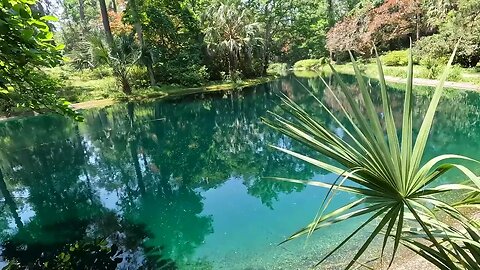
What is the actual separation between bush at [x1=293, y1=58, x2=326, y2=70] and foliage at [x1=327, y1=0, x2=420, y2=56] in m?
2.63

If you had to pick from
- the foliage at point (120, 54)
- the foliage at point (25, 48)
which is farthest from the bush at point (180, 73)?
the foliage at point (25, 48)

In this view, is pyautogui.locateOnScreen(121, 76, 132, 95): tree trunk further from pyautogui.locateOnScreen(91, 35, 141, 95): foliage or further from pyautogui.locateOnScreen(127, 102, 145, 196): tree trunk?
pyautogui.locateOnScreen(127, 102, 145, 196): tree trunk

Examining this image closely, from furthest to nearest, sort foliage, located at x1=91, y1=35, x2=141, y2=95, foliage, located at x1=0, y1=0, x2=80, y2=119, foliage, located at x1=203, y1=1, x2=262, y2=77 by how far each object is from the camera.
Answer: foliage, located at x1=203, y1=1, x2=262, y2=77 → foliage, located at x1=91, y1=35, x2=141, y2=95 → foliage, located at x1=0, y1=0, x2=80, y2=119

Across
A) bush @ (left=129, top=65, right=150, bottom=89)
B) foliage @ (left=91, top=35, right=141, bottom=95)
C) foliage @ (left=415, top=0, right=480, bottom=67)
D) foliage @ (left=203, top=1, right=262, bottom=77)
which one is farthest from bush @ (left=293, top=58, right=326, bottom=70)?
foliage @ (left=91, top=35, right=141, bottom=95)

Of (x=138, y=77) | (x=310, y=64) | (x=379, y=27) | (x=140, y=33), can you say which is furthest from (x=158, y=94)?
(x=310, y=64)

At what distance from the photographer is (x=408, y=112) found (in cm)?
166

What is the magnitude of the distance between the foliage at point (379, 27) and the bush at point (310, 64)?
8.64 feet

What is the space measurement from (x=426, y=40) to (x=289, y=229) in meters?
23.0

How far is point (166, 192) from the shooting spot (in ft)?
29.2

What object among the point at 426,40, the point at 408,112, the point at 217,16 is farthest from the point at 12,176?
the point at 426,40

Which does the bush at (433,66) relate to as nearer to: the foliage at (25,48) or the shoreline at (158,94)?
the shoreline at (158,94)

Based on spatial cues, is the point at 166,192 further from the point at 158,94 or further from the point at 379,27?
the point at 379,27

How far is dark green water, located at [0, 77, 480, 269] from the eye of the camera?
19.1 ft

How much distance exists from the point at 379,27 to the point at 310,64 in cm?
943
